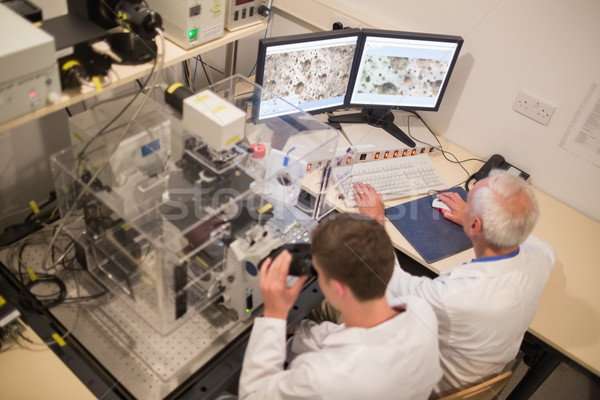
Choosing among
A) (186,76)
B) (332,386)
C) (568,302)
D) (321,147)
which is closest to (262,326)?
(332,386)

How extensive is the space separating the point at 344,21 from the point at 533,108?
3.44 ft

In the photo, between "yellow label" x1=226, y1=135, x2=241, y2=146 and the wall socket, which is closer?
"yellow label" x1=226, y1=135, x2=241, y2=146

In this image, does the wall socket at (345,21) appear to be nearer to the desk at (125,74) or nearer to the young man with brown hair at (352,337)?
the desk at (125,74)

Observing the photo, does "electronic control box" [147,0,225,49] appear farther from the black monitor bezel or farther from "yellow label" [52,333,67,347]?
"yellow label" [52,333,67,347]

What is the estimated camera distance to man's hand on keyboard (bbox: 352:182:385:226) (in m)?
2.15

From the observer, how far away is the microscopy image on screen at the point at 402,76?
7.86 feet

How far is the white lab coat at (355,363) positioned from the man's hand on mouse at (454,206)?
2.43ft

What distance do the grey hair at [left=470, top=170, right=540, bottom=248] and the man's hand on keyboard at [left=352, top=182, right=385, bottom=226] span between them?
0.44 m

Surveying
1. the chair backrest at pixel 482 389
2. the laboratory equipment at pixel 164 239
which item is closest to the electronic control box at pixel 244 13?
the laboratory equipment at pixel 164 239

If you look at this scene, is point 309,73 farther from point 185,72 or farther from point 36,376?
point 36,376

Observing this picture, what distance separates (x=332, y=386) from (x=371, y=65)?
1554mm

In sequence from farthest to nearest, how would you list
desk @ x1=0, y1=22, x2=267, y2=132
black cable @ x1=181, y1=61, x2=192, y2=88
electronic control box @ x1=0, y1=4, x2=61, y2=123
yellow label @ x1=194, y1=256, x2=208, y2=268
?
black cable @ x1=181, y1=61, x2=192, y2=88, yellow label @ x1=194, y1=256, x2=208, y2=268, desk @ x1=0, y1=22, x2=267, y2=132, electronic control box @ x1=0, y1=4, x2=61, y2=123

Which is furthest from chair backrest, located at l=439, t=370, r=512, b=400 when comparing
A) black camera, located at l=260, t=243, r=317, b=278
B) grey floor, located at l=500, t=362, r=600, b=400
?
grey floor, located at l=500, t=362, r=600, b=400

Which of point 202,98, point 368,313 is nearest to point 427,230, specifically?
point 368,313
